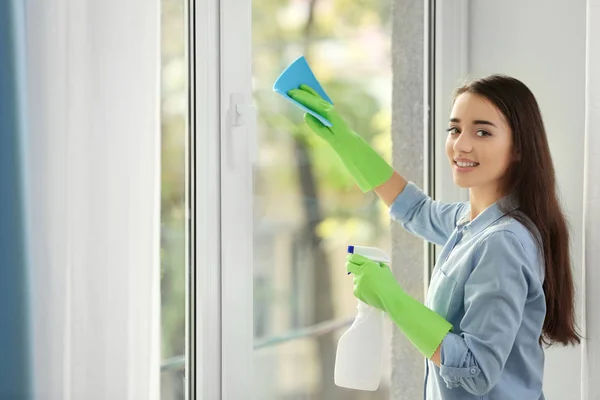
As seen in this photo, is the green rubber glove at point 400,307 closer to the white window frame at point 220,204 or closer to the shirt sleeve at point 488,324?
the shirt sleeve at point 488,324

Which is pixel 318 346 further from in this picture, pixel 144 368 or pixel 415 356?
pixel 144 368

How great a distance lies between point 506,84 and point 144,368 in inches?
31.8

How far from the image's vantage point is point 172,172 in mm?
1528

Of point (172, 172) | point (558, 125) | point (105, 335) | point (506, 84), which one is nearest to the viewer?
point (105, 335)

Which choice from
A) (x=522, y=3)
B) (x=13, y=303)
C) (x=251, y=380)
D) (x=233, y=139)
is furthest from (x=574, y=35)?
(x=13, y=303)

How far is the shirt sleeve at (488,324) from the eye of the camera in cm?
125

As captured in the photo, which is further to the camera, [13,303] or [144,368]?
[144,368]

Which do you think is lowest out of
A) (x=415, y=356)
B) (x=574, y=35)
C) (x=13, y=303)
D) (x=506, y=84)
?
(x=415, y=356)

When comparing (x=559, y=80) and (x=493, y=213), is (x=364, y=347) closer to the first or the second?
(x=493, y=213)

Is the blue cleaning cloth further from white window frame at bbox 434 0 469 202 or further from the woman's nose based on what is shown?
white window frame at bbox 434 0 469 202

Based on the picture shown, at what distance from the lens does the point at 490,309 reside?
1.26m

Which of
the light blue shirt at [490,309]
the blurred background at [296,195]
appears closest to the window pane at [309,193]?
the blurred background at [296,195]

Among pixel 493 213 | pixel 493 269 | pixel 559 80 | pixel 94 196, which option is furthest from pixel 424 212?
pixel 94 196

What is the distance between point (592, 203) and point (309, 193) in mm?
616
